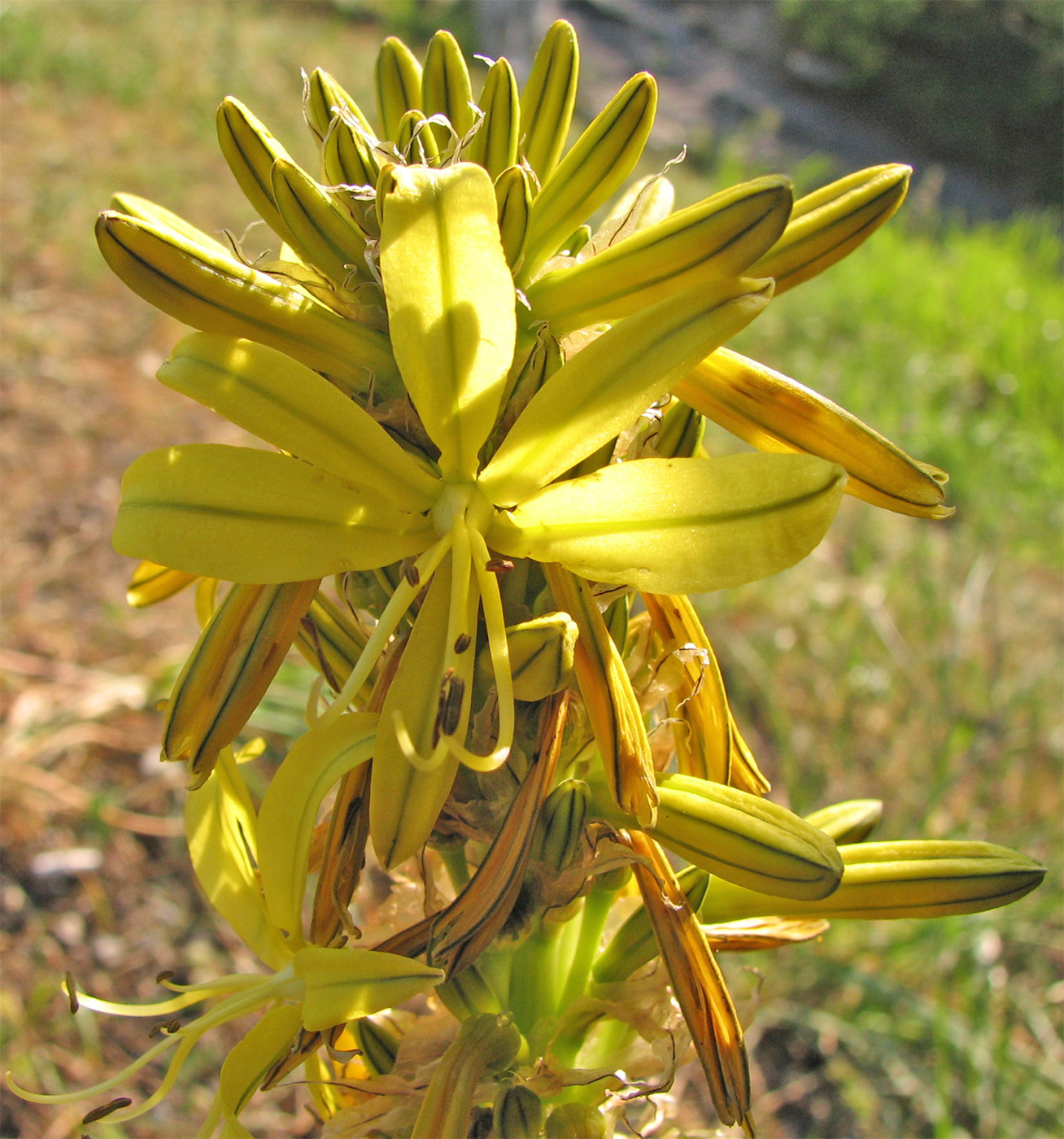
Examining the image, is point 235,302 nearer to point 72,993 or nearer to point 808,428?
point 808,428

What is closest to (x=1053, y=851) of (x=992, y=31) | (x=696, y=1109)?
(x=696, y=1109)

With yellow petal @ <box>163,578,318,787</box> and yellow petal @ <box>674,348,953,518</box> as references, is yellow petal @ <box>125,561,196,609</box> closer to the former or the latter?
yellow petal @ <box>163,578,318,787</box>

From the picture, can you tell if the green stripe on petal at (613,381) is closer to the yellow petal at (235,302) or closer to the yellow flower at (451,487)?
the yellow flower at (451,487)

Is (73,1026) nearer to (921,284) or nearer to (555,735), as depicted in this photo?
(555,735)

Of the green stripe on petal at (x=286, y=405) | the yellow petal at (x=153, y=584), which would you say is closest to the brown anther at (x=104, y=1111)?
the yellow petal at (x=153, y=584)

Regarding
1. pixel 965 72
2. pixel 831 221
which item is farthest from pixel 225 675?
pixel 965 72
